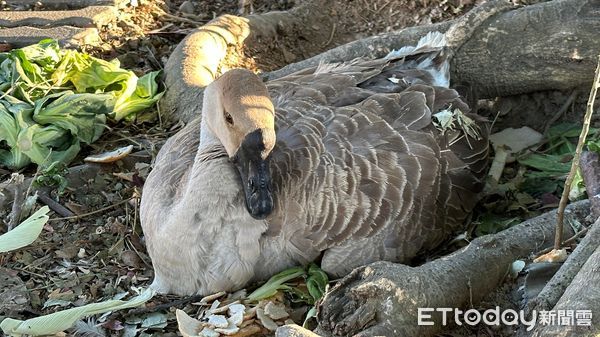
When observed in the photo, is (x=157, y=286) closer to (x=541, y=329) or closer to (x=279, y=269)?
(x=279, y=269)

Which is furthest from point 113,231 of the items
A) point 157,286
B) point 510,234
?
point 510,234

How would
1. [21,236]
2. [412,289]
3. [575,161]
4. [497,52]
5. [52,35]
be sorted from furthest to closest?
[52,35], [497,52], [21,236], [412,289], [575,161]

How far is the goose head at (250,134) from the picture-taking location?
418 centimetres

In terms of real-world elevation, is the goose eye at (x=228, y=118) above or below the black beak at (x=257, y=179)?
above

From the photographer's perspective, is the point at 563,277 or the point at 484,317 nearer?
the point at 563,277

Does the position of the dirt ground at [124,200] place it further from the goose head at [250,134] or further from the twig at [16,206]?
the goose head at [250,134]

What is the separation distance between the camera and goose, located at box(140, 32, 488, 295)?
4.31 m

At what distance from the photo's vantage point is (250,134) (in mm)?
4188

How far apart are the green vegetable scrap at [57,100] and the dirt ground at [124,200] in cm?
18

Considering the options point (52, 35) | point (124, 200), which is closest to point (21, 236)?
point (124, 200)

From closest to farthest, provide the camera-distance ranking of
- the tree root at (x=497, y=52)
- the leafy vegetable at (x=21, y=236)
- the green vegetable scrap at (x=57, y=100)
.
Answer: the leafy vegetable at (x=21, y=236), the tree root at (x=497, y=52), the green vegetable scrap at (x=57, y=100)

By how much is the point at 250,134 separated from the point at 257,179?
23 cm

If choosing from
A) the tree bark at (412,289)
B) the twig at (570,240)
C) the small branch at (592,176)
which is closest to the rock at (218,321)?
the tree bark at (412,289)

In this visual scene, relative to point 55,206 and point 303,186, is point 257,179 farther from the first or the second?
point 55,206
